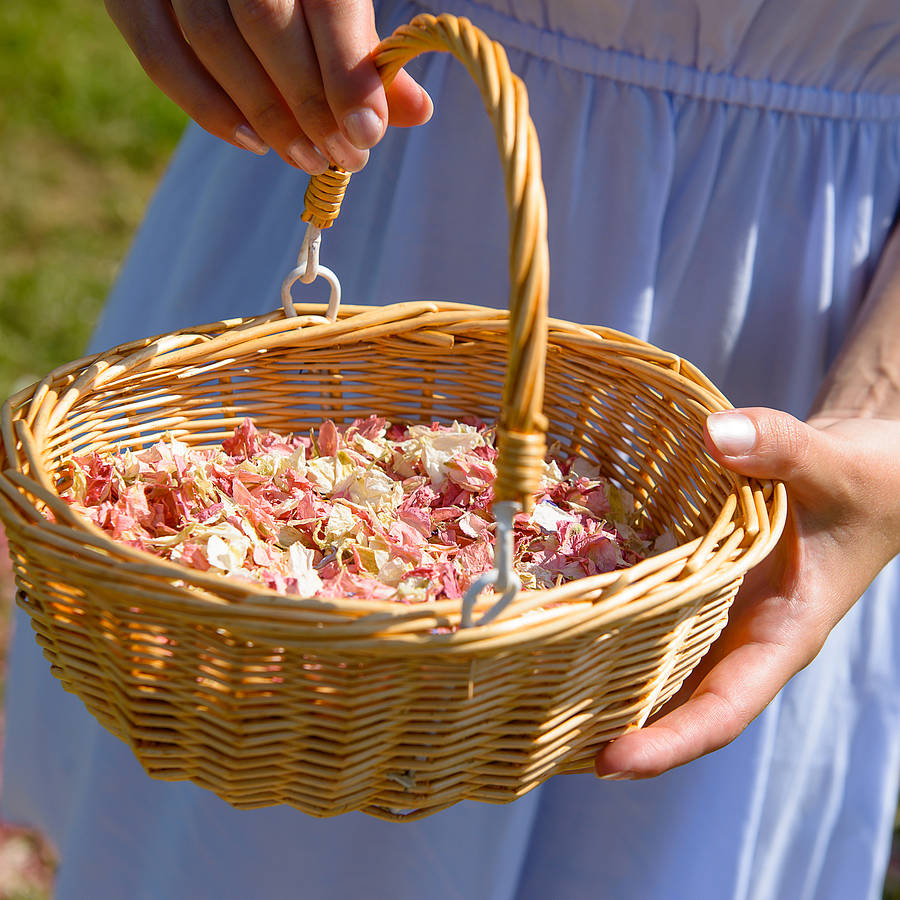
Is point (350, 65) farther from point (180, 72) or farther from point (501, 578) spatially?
point (501, 578)

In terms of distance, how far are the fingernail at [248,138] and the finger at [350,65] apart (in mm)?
80

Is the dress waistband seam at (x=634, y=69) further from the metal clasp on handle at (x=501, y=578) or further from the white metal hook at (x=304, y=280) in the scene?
the metal clasp on handle at (x=501, y=578)

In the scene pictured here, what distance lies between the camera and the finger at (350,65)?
68cm

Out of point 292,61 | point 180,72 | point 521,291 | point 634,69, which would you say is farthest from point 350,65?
point 634,69

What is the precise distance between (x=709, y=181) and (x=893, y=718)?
2.10ft

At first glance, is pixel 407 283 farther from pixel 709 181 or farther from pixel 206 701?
pixel 206 701

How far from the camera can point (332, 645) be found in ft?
1.79

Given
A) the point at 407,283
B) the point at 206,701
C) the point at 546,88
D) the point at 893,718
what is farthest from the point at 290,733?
the point at 893,718

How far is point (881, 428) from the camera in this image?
0.88m

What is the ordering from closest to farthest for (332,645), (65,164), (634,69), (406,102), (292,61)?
1. (332,645)
2. (292,61)
3. (406,102)
4. (634,69)
5. (65,164)

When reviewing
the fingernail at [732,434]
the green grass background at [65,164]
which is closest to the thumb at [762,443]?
the fingernail at [732,434]

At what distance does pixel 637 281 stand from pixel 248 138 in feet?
1.34

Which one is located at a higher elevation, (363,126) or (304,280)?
(363,126)

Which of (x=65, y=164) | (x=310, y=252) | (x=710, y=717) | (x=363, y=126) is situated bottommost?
(x=65, y=164)
